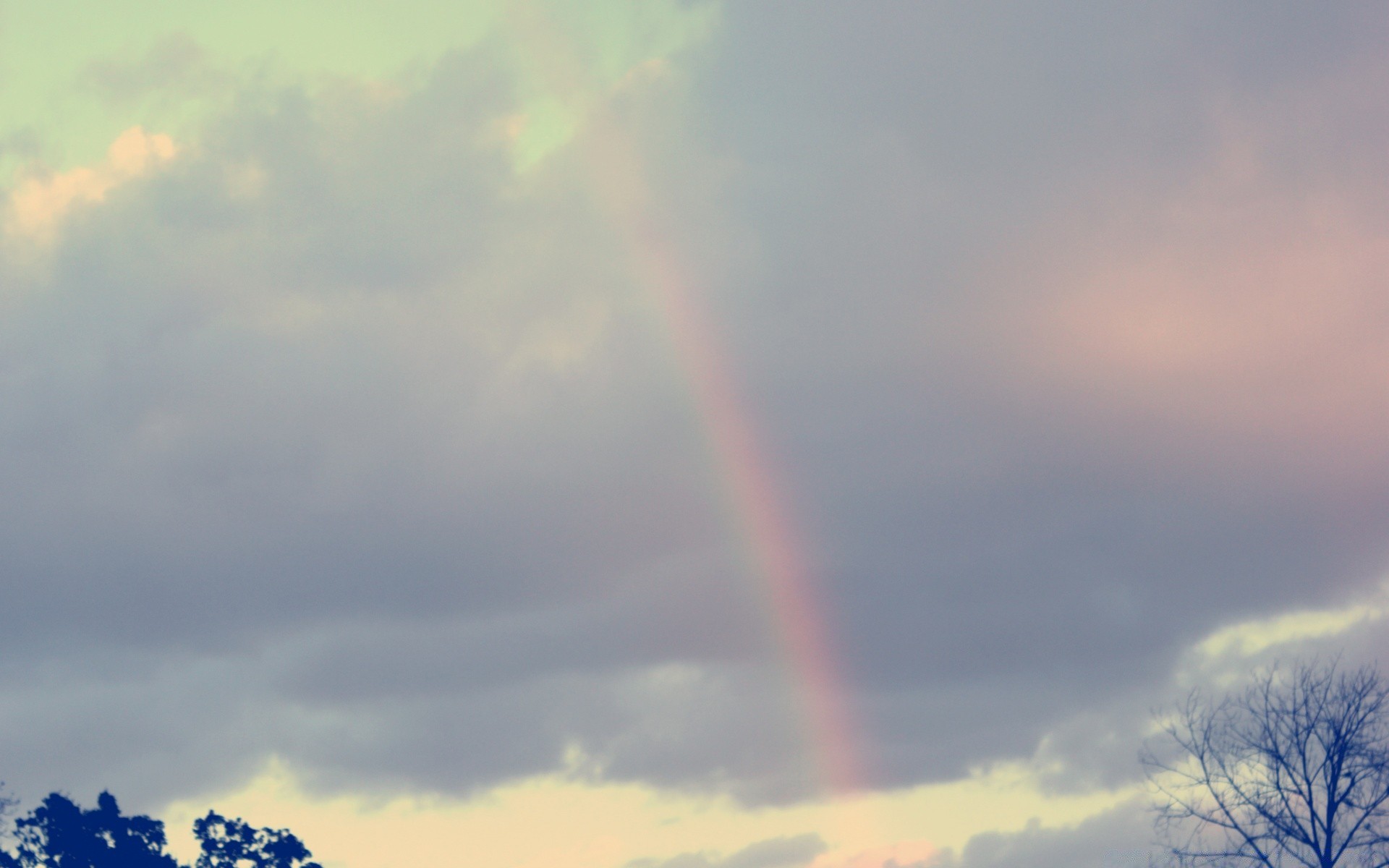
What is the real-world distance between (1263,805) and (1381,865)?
386 cm

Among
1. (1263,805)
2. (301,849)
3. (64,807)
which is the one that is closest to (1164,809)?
(1263,805)

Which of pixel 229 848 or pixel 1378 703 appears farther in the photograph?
pixel 229 848

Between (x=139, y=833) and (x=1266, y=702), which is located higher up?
(x=139, y=833)

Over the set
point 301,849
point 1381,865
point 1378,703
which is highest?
point 301,849

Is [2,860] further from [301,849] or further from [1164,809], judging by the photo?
[1164,809]

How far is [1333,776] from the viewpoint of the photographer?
174 feet

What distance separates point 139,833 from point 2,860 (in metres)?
7.24

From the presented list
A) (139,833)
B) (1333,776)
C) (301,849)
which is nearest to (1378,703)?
(1333,776)

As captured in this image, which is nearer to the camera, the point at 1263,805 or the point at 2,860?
the point at 1263,805

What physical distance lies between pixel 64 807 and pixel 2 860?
13.6 ft

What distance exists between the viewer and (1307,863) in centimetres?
5266

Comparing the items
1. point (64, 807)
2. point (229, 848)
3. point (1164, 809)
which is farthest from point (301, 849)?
point (1164, 809)

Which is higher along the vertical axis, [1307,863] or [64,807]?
[64,807]

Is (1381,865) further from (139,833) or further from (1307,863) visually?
(139,833)
